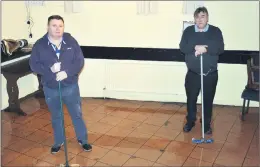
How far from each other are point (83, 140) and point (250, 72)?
215cm

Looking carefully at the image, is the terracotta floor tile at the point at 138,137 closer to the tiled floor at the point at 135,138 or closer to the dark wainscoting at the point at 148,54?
the tiled floor at the point at 135,138

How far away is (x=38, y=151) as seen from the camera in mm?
3482

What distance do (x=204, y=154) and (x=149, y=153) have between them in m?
0.56

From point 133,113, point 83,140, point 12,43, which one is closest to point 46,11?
point 12,43

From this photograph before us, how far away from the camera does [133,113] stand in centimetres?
451

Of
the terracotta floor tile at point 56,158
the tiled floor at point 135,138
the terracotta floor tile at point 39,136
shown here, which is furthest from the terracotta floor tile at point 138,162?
the terracotta floor tile at point 39,136

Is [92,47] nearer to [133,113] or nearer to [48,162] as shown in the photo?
[133,113]

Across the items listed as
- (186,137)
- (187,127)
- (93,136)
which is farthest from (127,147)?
(187,127)

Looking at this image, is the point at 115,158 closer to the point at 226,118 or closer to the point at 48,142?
the point at 48,142

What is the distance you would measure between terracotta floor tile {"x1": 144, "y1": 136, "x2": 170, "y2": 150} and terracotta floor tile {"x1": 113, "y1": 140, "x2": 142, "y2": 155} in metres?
0.13

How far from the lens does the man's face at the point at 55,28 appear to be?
3025mm

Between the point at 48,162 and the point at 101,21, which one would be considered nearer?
the point at 48,162

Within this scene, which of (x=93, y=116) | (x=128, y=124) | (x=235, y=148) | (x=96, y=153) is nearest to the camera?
(x=96, y=153)

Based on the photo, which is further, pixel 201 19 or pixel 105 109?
pixel 105 109
